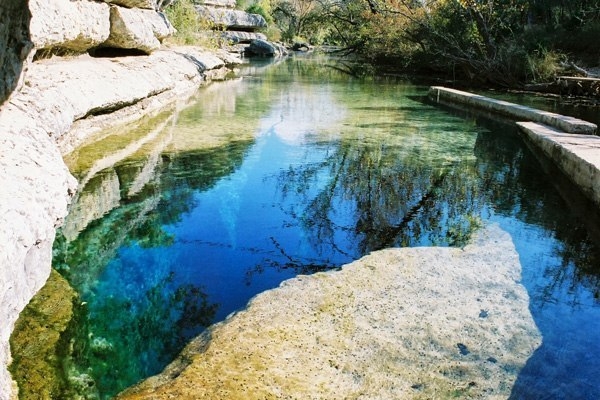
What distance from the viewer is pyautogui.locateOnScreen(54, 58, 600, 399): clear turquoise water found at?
2.85 meters

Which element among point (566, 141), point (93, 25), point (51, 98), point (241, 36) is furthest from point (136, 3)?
point (241, 36)

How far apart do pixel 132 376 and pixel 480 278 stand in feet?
6.95

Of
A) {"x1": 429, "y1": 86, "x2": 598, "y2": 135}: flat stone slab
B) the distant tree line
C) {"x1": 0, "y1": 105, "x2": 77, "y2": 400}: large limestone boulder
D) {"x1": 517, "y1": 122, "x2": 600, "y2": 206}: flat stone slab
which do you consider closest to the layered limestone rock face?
{"x1": 0, "y1": 105, "x2": 77, "y2": 400}: large limestone boulder

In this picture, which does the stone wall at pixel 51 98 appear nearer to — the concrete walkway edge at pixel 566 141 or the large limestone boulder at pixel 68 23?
the large limestone boulder at pixel 68 23

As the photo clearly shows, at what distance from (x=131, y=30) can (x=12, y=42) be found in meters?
6.53

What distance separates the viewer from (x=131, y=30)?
406 inches

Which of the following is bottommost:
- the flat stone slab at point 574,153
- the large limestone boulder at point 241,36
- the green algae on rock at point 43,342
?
the green algae on rock at point 43,342

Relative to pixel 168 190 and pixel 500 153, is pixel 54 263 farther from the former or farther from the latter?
pixel 500 153

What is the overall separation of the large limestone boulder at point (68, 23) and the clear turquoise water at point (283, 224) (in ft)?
5.66

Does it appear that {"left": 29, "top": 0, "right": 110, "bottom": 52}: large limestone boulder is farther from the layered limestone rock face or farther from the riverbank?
the riverbank

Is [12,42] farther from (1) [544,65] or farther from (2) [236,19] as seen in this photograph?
(2) [236,19]

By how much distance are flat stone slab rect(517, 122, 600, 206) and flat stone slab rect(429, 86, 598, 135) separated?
0.51 feet

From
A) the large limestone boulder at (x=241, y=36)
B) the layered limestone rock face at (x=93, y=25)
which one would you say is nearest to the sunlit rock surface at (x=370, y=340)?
the layered limestone rock face at (x=93, y=25)

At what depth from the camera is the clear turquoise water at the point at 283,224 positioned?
2.85 meters
